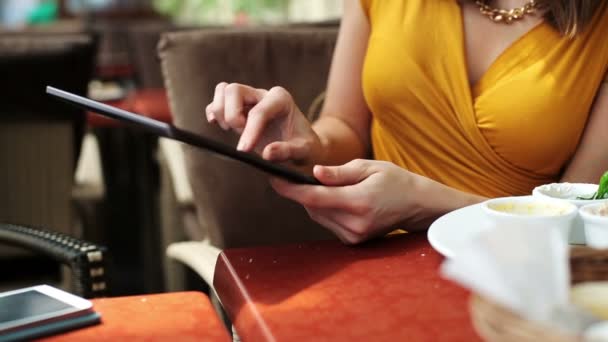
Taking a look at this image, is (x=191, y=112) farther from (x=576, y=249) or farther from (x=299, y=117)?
(x=576, y=249)

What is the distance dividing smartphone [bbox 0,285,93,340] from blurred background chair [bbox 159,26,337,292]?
0.59 metres

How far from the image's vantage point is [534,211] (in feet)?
2.61

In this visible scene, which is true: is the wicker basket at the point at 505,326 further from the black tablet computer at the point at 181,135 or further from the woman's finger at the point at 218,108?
the woman's finger at the point at 218,108

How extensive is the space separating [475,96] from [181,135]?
0.69 m

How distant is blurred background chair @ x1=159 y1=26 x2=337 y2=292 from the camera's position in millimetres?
1425

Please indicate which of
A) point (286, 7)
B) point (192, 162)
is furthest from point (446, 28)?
point (286, 7)

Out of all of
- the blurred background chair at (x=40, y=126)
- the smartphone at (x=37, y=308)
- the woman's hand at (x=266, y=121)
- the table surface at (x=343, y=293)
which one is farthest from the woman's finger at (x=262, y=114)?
the blurred background chair at (x=40, y=126)

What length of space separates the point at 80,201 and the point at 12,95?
0.35 m

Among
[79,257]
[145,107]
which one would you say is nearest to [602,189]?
[79,257]

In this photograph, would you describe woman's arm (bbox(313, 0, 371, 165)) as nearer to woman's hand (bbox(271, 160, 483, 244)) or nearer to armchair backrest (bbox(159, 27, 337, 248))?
armchair backrest (bbox(159, 27, 337, 248))

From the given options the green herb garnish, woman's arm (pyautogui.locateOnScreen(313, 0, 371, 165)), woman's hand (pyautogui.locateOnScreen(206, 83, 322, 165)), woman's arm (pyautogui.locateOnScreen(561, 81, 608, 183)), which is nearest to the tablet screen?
woman's hand (pyautogui.locateOnScreen(206, 83, 322, 165))

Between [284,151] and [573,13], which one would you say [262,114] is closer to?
[284,151]

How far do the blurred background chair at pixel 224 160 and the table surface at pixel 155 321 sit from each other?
0.60 m

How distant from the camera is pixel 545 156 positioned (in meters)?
1.23
